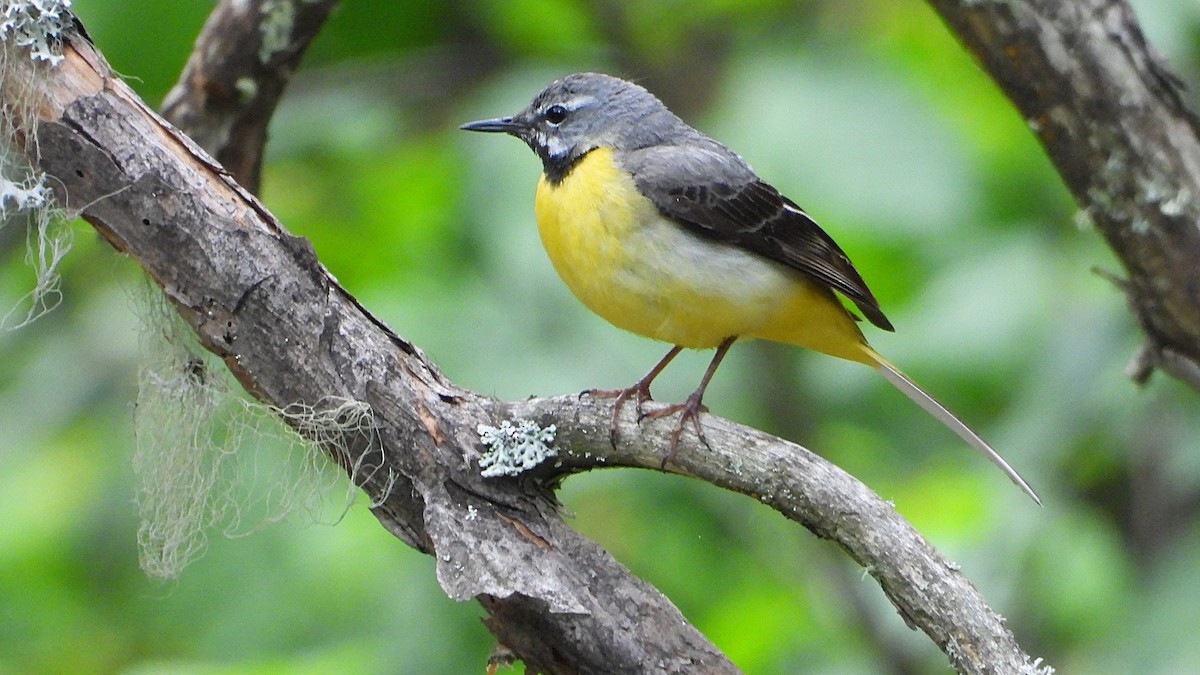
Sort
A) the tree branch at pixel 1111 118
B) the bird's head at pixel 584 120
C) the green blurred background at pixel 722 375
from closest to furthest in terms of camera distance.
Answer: the tree branch at pixel 1111 118 < the bird's head at pixel 584 120 < the green blurred background at pixel 722 375

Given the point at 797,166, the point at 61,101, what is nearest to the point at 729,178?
the point at 797,166

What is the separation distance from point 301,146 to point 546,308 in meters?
1.49

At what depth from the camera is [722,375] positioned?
5.42 m

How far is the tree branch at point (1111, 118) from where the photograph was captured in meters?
4.07

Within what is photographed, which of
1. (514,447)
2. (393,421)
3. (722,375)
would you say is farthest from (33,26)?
(722,375)

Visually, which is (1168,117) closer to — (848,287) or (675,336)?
(848,287)

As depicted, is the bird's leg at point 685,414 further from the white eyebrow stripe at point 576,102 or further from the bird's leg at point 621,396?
the white eyebrow stripe at point 576,102

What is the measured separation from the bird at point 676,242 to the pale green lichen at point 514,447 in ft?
0.71

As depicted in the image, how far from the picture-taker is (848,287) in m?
3.98

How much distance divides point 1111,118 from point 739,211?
1287 mm

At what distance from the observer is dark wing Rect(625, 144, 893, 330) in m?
3.87

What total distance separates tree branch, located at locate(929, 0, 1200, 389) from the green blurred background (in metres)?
0.21

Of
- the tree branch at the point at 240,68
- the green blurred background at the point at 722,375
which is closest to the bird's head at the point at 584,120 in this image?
the green blurred background at the point at 722,375

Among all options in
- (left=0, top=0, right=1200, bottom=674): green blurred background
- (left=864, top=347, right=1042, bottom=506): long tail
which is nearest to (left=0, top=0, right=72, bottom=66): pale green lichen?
(left=0, top=0, right=1200, bottom=674): green blurred background
